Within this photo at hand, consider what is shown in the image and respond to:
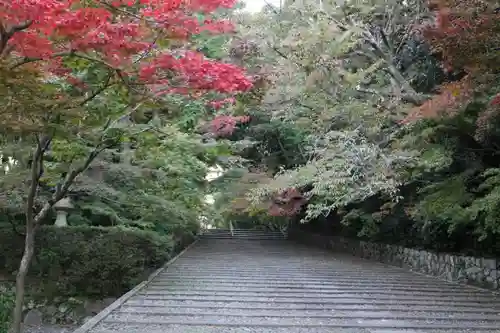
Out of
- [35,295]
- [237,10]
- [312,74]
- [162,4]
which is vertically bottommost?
[35,295]

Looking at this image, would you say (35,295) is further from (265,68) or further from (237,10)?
(237,10)

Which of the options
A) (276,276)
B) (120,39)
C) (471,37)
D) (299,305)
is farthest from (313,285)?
(120,39)

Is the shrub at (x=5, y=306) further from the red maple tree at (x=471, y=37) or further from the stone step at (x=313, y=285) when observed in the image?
the red maple tree at (x=471, y=37)

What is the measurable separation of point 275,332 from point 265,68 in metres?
8.89

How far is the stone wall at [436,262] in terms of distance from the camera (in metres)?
8.67

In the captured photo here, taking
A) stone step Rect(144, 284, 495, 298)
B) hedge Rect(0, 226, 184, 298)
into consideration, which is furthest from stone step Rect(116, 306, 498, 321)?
hedge Rect(0, 226, 184, 298)

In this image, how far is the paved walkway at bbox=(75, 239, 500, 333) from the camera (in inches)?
213

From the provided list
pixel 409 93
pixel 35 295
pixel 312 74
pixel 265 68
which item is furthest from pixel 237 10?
pixel 35 295

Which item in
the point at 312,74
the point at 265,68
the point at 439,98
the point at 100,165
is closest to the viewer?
the point at 439,98

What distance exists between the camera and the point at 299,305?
6.71 meters

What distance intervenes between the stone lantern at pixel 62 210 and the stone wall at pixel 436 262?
7.95m

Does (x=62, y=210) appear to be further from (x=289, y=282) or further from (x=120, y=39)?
(x=120, y=39)

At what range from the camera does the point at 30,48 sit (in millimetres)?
4762

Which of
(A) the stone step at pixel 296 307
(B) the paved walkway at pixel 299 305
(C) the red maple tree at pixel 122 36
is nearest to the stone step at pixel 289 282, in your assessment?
(B) the paved walkway at pixel 299 305
